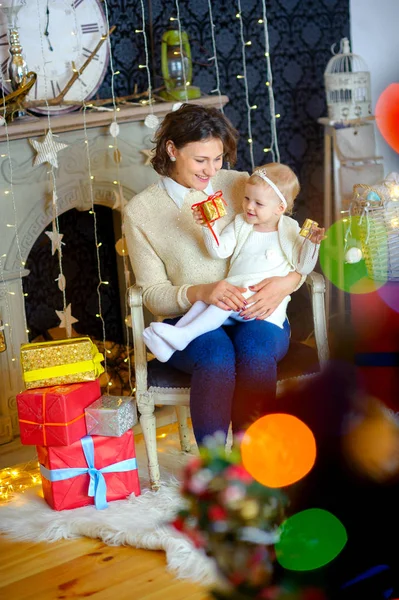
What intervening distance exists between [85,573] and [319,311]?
3.53ft

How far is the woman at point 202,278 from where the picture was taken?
249cm

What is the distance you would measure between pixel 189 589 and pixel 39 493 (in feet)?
2.78

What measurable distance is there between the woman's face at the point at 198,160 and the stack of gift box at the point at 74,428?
62 centimetres

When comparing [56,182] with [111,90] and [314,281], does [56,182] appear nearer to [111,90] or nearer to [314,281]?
[111,90]

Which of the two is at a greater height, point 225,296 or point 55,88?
point 55,88

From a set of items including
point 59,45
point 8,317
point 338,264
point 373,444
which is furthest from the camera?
point 338,264

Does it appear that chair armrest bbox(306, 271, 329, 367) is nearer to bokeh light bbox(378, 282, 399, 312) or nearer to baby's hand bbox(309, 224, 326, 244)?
baby's hand bbox(309, 224, 326, 244)

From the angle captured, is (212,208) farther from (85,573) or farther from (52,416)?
(85,573)

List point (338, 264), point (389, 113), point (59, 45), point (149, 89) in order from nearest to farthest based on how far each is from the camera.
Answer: point (59, 45) < point (149, 89) < point (338, 264) < point (389, 113)

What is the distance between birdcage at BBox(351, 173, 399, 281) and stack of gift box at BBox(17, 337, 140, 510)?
3.31ft

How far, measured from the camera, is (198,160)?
8.94 ft

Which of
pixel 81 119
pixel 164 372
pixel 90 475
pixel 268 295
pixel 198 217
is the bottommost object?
pixel 90 475

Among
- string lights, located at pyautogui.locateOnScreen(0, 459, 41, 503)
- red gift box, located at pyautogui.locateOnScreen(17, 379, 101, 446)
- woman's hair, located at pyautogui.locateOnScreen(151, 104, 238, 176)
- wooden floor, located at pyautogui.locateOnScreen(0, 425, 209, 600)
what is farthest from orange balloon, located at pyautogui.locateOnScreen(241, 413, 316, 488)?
string lights, located at pyautogui.locateOnScreen(0, 459, 41, 503)

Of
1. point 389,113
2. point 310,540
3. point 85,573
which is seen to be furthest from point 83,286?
point 310,540
